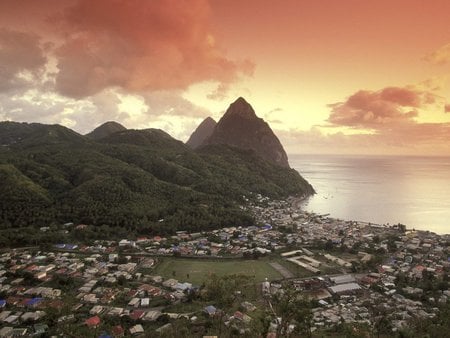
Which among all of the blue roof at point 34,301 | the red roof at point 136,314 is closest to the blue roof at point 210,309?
the red roof at point 136,314

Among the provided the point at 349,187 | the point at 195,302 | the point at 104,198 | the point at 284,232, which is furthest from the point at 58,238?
the point at 349,187

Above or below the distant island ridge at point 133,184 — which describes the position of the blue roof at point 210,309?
below

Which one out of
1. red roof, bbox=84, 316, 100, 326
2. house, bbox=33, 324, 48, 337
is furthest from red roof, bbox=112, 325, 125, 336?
house, bbox=33, 324, 48, 337

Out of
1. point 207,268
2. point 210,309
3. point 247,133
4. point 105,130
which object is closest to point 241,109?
point 247,133

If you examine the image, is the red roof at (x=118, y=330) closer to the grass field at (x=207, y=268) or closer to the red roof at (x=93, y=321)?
the red roof at (x=93, y=321)

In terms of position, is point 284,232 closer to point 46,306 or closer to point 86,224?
point 86,224

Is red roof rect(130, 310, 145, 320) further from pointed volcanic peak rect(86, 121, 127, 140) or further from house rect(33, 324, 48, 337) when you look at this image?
pointed volcanic peak rect(86, 121, 127, 140)
